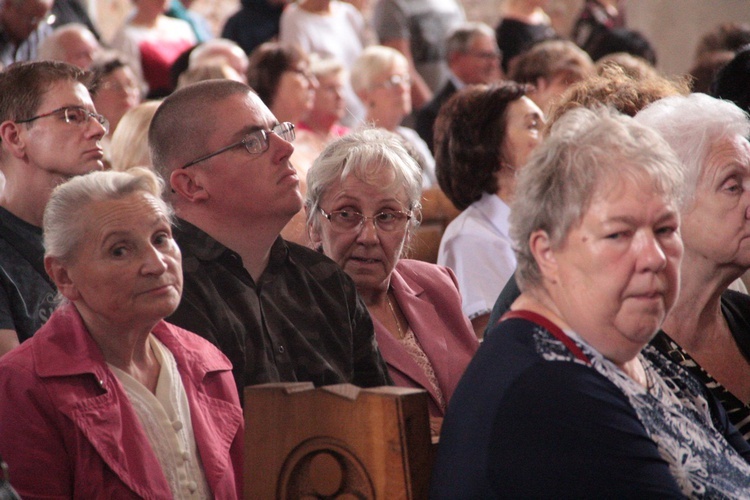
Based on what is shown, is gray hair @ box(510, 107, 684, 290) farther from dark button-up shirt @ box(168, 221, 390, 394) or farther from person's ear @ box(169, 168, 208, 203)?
person's ear @ box(169, 168, 208, 203)

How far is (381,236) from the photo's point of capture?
9.30 ft

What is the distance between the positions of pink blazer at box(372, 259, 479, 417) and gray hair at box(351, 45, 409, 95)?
2.99 metres

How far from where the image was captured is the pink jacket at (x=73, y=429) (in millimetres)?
1870

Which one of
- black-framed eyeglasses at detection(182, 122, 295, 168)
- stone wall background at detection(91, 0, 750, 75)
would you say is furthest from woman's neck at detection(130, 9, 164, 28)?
black-framed eyeglasses at detection(182, 122, 295, 168)

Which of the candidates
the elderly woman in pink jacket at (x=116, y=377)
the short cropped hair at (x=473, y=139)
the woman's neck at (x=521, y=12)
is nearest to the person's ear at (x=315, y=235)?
the elderly woman in pink jacket at (x=116, y=377)

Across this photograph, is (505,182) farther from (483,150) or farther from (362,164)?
(362,164)

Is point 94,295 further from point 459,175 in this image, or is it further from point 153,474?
point 459,175

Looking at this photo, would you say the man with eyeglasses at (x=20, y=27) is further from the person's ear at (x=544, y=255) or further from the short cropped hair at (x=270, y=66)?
the person's ear at (x=544, y=255)

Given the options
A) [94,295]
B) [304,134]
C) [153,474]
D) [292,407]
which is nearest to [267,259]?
[94,295]

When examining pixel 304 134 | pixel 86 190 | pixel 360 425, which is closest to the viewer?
pixel 360 425

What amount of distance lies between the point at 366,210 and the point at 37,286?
3.02ft

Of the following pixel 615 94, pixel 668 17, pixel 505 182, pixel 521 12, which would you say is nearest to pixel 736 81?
pixel 505 182

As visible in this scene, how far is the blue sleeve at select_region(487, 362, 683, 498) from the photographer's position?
1.55m

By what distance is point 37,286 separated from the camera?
8.89 ft
